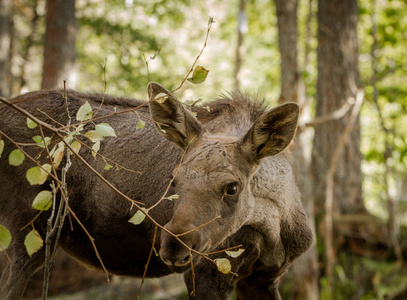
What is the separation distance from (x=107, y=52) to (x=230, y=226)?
13.0 m

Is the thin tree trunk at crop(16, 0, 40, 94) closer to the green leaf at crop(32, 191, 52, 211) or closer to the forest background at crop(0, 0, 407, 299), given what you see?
the forest background at crop(0, 0, 407, 299)

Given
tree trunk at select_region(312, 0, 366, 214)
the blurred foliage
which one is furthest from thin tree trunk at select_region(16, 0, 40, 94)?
the blurred foliage

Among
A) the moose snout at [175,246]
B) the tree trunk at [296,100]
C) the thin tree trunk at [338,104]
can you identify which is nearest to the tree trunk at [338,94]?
the thin tree trunk at [338,104]

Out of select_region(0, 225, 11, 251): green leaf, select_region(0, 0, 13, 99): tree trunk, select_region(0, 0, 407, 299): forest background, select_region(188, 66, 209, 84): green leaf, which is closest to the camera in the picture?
select_region(0, 225, 11, 251): green leaf

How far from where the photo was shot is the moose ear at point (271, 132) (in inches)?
155

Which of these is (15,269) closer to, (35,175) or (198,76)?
(35,175)

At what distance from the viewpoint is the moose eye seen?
372 cm

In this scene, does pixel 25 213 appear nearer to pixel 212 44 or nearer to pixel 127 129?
pixel 127 129

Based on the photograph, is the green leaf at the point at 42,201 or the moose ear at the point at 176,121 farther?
the moose ear at the point at 176,121

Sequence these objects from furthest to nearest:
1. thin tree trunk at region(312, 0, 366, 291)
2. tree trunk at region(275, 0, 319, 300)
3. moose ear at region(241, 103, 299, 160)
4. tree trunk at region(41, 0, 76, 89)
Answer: thin tree trunk at region(312, 0, 366, 291) < tree trunk at region(41, 0, 76, 89) < tree trunk at region(275, 0, 319, 300) < moose ear at region(241, 103, 299, 160)

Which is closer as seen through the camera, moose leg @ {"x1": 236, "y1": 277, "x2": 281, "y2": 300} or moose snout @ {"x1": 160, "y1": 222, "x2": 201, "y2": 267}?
moose snout @ {"x1": 160, "y1": 222, "x2": 201, "y2": 267}

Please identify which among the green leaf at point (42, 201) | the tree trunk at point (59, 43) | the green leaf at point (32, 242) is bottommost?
the tree trunk at point (59, 43)

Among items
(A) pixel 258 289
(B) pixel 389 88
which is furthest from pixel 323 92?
(A) pixel 258 289

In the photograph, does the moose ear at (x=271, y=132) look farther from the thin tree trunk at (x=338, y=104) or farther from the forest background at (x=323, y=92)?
the thin tree trunk at (x=338, y=104)
